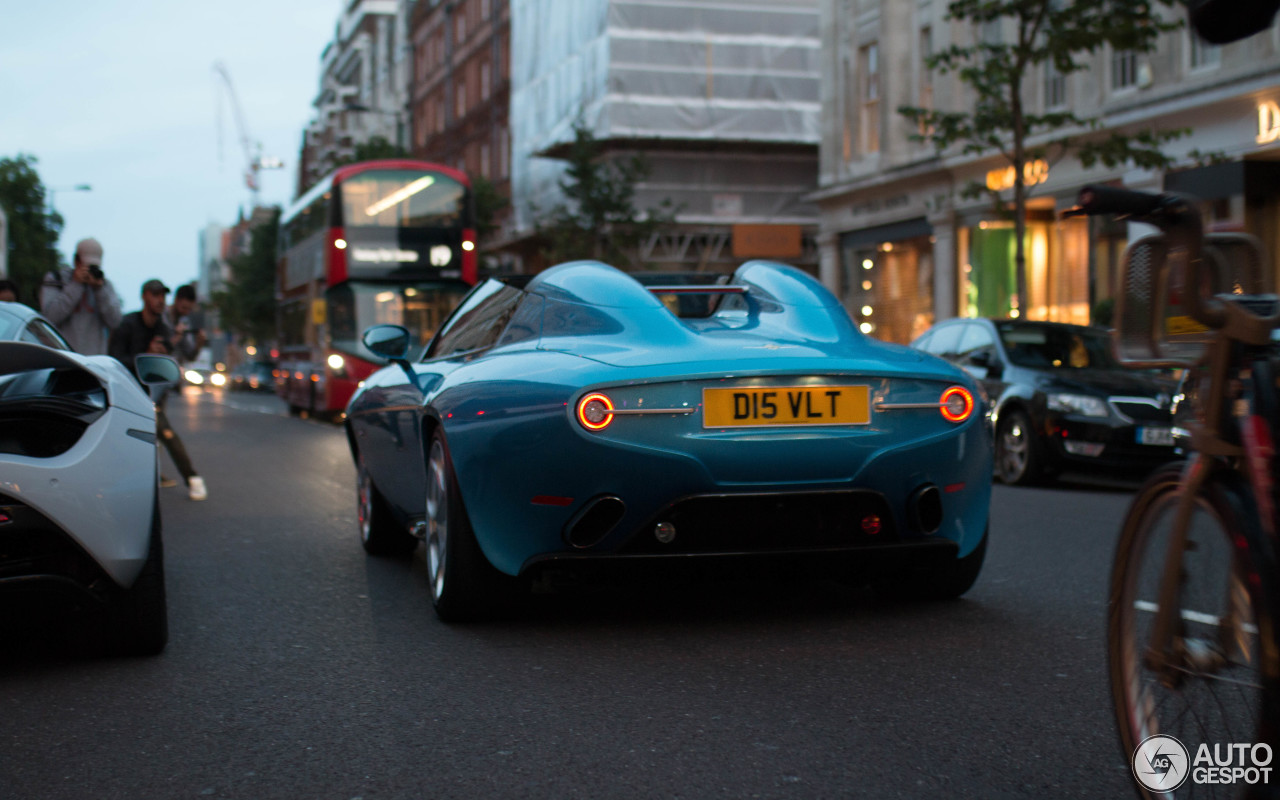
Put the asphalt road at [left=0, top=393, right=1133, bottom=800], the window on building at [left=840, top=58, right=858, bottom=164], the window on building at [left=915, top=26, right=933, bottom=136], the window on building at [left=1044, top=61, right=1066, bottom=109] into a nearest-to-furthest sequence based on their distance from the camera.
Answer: the asphalt road at [left=0, top=393, right=1133, bottom=800], the window on building at [left=1044, top=61, right=1066, bottom=109], the window on building at [left=915, top=26, right=933, bottom=136], the window on building at [left=840, top=58, right=858, bottom=164]

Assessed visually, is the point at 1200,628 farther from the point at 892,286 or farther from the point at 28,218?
the point at 28,218

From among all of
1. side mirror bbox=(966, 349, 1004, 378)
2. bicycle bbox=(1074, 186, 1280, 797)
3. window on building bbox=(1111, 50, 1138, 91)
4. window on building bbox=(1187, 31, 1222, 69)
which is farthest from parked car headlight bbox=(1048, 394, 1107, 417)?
window on building bbox=(1111, 50, 1138, 91)

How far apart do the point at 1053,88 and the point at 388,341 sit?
20775 millimetres

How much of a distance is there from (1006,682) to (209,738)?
216cm

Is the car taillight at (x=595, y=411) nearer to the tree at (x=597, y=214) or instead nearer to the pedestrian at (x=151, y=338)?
the pedestrian at (x=151, y=338)

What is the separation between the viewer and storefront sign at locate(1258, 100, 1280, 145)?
19.5 m

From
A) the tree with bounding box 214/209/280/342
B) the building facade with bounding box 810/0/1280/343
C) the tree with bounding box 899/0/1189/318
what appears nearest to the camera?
the tree with bounding box 899/0/1189/318

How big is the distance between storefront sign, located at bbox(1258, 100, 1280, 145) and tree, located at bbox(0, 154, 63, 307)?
5693 cm

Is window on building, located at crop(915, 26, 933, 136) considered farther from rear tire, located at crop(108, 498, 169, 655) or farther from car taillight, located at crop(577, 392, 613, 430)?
rear tire, located at crop(108, 498, 169, 655)

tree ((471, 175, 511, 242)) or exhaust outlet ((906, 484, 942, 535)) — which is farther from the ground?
tree ((471, 175, 511, 242))

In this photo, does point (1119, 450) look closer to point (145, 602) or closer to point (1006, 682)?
point (1006, 682)

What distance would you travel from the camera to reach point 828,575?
4.95 meters

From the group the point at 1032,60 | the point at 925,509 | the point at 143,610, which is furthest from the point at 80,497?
the point at 1032,60

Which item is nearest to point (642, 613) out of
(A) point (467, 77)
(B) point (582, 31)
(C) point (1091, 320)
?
(C) point (1091, 320)
